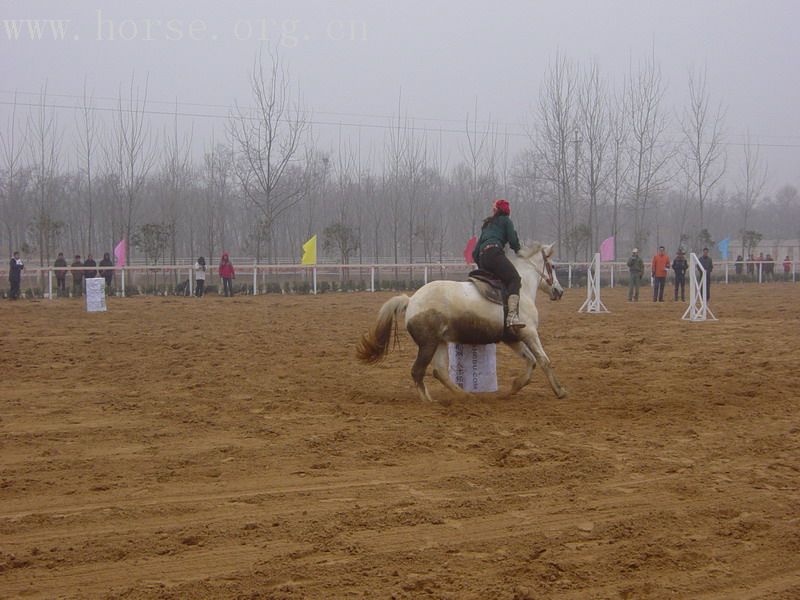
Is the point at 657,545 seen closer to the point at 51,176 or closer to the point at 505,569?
the point at 505,569

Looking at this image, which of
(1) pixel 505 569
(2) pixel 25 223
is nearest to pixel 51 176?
(2) pixel 25 223

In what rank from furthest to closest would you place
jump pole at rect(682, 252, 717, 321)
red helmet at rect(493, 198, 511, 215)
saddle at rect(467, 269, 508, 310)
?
jump pole at rect(682, 252, 717, 321) < red helmet at rect(493, 198, 511, 215) < saddle at rect(467, 269, 508, 310)

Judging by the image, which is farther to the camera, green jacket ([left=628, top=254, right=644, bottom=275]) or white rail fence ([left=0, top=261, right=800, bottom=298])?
white rail fence ([left=0, top=261, right=800, bottom=298])

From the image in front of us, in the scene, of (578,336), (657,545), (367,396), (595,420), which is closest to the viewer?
(657,545)

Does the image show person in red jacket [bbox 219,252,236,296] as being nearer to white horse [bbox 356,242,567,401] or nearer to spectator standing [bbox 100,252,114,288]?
spectator standing [bbox 100,252,114,288]

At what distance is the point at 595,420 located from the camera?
8047mm

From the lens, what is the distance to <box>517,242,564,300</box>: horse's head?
10.0 m

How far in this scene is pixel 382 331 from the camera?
30.8ft

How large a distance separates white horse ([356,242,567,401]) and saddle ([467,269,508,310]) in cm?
6

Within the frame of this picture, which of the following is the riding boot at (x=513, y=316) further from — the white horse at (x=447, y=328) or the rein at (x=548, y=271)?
the rein at (x=548, y=271)

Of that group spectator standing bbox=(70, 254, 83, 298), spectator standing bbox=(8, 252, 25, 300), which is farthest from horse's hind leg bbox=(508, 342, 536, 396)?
spectator standing bbox=(70, 254, 83, 298)

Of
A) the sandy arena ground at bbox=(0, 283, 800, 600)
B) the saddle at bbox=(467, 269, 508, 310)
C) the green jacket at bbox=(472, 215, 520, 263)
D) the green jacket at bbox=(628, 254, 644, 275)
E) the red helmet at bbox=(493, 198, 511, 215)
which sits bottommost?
the sandy arena ground at bbox=(0, 283, 800, 600)

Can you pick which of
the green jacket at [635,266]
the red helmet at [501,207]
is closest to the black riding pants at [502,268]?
the red helmet at [501,207]

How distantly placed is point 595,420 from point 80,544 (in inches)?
206
